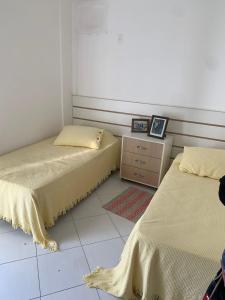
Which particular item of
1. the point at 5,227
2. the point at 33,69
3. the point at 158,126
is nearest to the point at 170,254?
the point at 5,227

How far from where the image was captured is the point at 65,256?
1921 mm

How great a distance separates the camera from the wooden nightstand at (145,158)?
109 inches

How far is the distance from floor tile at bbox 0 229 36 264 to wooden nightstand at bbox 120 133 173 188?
1.40 m

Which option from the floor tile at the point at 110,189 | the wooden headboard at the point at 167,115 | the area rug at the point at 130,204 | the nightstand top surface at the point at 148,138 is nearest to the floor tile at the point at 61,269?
the area rug at the point at 130,204

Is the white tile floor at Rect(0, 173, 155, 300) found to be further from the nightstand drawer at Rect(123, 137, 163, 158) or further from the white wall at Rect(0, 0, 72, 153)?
the white wall at Rect(0, 0, 72, 153)

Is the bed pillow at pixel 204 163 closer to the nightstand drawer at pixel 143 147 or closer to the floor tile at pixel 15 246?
the nightstand drawer at pixel 143 147

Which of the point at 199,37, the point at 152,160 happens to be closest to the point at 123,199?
the point at 152,160

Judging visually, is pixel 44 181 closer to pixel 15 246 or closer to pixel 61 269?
pixel 15 246

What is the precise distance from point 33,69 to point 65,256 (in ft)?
6.78

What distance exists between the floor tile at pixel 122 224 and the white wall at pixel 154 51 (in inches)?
58.0

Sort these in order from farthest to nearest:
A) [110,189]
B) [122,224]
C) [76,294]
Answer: [110,189] → [122,224] → [76,294]

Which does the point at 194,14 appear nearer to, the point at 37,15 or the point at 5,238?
the point at 37,15

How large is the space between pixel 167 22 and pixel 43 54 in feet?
4.86

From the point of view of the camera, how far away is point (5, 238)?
2072mm
